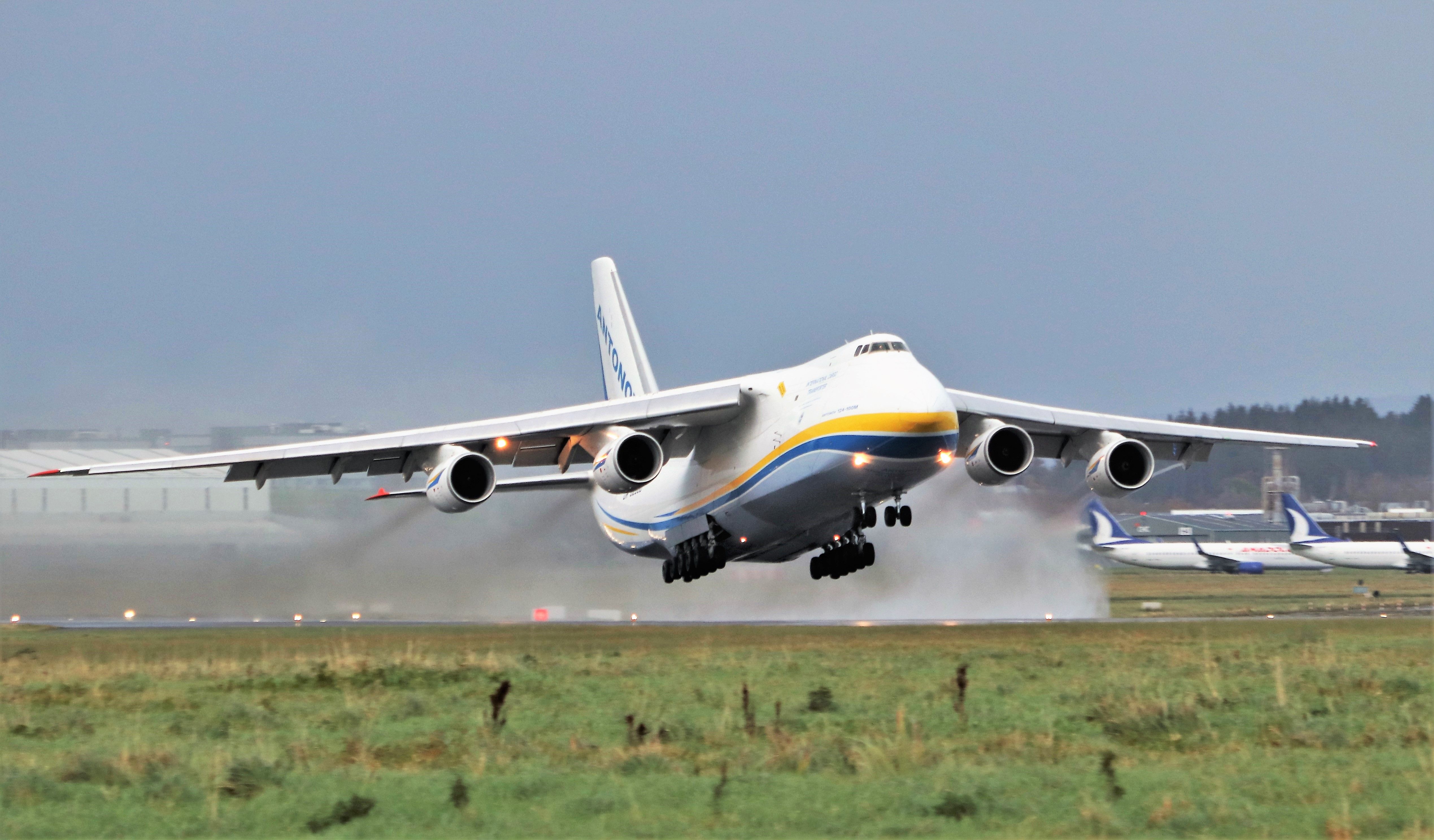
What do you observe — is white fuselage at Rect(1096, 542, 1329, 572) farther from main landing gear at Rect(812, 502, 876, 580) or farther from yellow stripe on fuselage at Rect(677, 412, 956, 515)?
yellow stripe on fuselage at Rect(677, 412, 956, 515)

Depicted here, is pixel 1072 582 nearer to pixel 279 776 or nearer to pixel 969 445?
pixel 969 445

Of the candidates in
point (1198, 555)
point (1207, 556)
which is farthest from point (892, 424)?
point (1207, 556)

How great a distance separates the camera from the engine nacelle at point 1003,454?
22.4m

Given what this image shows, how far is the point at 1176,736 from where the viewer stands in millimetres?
12094

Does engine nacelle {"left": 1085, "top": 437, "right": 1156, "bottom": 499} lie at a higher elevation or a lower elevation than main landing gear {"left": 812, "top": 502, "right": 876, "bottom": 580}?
higher

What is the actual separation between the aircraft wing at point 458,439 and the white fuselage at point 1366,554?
3655 centimetres

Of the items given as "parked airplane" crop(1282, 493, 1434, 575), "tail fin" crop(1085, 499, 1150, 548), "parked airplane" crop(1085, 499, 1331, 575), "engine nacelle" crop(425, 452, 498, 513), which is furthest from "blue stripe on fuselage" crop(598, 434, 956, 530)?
"parked airplane" crop(1282, 493, 1434, 575)

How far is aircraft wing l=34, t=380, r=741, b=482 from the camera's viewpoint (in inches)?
924

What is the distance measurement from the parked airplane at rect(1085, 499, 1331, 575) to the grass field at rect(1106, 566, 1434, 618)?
52 centimetres

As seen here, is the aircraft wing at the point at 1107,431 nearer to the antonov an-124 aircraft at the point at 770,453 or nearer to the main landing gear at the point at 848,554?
the antonov an-124 aircraft at the point at 770,453

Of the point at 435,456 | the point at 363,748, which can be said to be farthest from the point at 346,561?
the point at 363,748

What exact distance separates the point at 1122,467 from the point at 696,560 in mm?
7463

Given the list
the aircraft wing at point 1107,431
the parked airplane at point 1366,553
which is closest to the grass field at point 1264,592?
the parked airplane at point 1366,553

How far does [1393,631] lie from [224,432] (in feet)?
87.4
